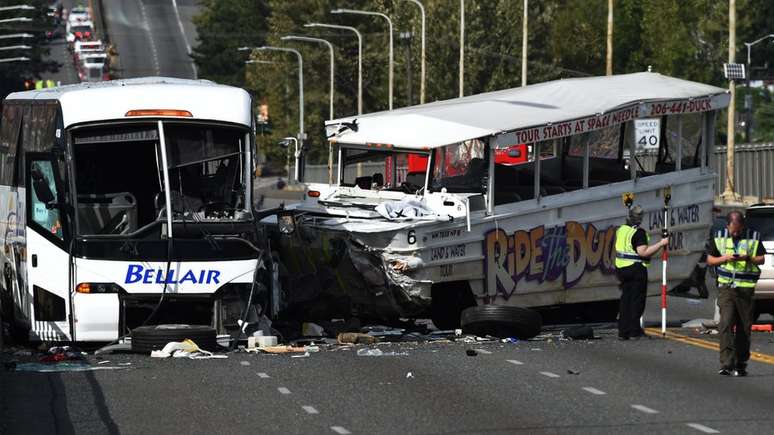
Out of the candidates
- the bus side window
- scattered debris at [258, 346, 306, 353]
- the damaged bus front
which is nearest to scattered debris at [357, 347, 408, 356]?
scattered debris at [258, 346, 306, 353]

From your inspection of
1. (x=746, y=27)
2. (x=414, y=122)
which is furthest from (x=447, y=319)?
(x=746, y=27)

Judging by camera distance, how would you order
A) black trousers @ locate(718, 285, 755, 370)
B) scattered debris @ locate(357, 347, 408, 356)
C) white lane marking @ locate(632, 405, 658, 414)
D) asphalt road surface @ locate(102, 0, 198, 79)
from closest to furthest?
white lane marking @ locate(632, 405, 658, 414) < black trousers @ locate(718, 285, 755, 370) < scattered debris @ locate(357, 347, 408, 356) < asphalt road surface @ locate(102, 0, 198, 79)

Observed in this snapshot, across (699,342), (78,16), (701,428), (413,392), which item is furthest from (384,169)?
(78,16)

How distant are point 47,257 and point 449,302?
5.39m

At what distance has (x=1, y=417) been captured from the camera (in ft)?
46.8

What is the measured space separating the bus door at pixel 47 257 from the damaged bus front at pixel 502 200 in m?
3.31

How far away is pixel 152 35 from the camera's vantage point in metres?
150

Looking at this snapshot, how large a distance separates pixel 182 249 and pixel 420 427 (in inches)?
273

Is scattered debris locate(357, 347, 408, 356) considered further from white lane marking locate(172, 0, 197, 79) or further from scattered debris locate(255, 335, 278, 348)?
white lane marking locate(172, 0, 197, 79)

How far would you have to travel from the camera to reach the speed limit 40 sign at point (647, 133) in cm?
2422

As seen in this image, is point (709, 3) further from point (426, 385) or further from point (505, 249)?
point (426, 385)

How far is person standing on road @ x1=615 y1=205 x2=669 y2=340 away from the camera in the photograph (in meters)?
21.0

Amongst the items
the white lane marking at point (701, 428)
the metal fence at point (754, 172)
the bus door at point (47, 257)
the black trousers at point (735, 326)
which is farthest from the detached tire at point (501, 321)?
the metal fence at point (754, 172)

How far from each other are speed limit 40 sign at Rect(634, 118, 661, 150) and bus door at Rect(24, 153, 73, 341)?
8497 mm
